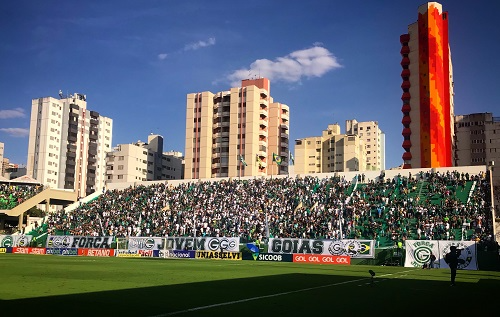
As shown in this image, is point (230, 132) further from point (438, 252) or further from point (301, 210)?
point (438, 252)

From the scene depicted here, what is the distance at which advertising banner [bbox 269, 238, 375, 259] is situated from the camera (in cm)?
4456

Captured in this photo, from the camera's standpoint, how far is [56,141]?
6107 inches

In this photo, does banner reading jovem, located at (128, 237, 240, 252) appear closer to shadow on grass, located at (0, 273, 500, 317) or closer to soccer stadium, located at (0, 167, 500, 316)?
soccer stadium, located at (0, 167, 500, 316)

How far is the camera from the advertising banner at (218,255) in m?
51.4

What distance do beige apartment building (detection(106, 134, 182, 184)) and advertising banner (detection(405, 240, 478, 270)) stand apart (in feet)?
391

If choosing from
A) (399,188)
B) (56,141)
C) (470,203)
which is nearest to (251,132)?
(56,141)

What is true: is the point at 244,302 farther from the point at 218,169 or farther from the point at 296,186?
the point at 218,169

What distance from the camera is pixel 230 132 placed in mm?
136625

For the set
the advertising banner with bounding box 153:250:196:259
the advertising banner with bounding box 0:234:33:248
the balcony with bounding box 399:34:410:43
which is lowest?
the advertising banner with bounding box 153:250:196:259

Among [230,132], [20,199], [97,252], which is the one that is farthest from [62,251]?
[230,132]

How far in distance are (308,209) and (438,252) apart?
Answer: 2301cm

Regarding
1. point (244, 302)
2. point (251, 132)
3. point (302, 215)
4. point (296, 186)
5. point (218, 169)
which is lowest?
point (244, 302)

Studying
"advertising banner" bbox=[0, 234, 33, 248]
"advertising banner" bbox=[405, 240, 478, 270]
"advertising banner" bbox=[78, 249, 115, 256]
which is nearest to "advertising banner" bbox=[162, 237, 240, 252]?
"advertising banner" bbox=[78, 249, 115, 256]

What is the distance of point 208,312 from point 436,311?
6.53 meters
